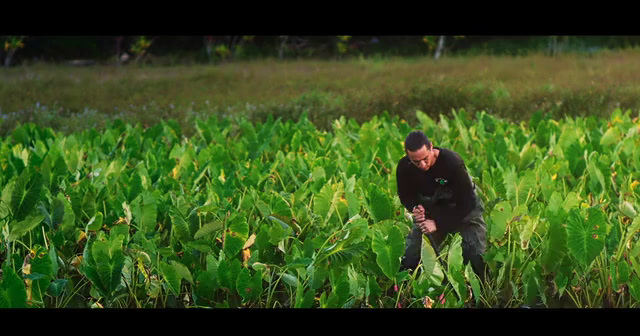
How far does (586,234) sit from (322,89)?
8.73 meters

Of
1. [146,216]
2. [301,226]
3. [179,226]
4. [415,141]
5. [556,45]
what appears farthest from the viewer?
[556,45]

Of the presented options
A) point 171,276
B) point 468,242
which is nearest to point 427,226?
point 468,242

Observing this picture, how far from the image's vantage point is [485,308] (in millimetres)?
4055

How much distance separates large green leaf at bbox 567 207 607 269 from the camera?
3879 millimetres

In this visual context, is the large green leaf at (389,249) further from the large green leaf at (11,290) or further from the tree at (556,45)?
the tree at (556,45)

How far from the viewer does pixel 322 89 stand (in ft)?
40.7

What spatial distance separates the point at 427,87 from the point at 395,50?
1645mm

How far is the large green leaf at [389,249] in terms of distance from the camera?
12.6ft

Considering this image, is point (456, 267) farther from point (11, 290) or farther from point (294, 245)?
point (11, 290)

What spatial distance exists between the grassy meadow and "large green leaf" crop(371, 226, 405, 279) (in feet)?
23.3

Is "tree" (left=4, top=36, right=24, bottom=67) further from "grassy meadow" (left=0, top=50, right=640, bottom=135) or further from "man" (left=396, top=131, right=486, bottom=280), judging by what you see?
"man" (left=396, top=131, right=486, bottom=280)

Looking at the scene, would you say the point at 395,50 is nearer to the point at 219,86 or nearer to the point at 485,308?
the point at 219,86

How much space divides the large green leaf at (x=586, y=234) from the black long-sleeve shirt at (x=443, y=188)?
0.50 meters

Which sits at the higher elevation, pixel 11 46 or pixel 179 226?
pixel 179 226
